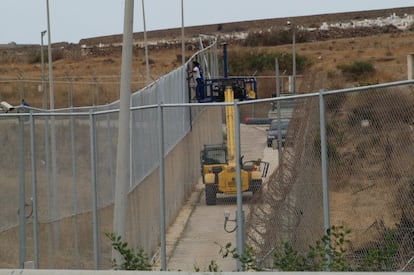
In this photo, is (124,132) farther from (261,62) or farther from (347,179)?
(261,62)

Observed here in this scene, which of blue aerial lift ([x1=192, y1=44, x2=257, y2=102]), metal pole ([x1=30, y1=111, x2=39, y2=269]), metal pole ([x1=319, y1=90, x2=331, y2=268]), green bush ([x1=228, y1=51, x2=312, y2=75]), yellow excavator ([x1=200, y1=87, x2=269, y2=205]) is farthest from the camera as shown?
green bush ([x1=228, y1=51, x2=312, y2=75])

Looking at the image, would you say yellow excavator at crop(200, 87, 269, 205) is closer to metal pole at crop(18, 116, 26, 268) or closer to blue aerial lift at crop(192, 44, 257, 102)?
metal pole at crop(18, 116, 26, 268)

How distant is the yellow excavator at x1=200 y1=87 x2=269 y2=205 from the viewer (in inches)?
463

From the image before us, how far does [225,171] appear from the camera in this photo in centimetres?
1254

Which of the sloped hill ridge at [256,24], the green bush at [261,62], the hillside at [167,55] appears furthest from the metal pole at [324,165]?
the sloped hill ridge at [256,24]

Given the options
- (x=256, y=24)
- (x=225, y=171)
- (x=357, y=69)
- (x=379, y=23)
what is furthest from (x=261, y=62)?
(x=225, y=171)

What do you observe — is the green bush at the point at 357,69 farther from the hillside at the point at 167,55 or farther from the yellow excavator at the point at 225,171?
the yellow excavator at the point at 225,171

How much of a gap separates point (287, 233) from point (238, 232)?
789 millimetres

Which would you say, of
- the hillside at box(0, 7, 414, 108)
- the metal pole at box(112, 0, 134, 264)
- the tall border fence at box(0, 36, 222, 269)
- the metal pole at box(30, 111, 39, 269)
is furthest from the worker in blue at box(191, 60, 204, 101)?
the metal pole at box(112, 0, 134, 264)

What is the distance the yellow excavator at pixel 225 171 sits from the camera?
38.6 ft

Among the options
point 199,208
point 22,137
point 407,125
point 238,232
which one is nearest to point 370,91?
point 407,125

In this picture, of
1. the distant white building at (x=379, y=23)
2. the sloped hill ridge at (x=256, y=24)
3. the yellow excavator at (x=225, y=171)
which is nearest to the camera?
the yellow excavator at (x=225, y=171)

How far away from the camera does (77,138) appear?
14203 mm

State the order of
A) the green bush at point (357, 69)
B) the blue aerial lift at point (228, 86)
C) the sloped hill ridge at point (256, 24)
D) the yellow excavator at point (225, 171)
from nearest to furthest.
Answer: the yellow excavator at point (225, 171)
the blue aerial lift at point (228, 86)
the green bush at point (357, 69)
the sloped hill ridge at point (256, 24)
